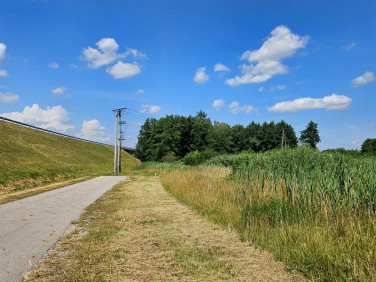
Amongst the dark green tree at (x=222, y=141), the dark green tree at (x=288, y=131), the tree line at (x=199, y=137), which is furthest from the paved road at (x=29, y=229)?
the dark green tree at (x=288, y=131)

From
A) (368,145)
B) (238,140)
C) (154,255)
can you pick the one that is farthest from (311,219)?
(238,140)

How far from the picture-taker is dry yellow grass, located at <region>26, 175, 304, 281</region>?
3.97m

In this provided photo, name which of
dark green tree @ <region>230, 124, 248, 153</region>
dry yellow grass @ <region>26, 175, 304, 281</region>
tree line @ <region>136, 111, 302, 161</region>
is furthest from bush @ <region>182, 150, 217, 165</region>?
dry yellow grass @ <region>26, 175, 304, 281</region>

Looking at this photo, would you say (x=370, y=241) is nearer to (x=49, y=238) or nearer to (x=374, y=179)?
(x=374, y=179)

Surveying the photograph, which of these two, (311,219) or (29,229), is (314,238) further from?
(29,229)

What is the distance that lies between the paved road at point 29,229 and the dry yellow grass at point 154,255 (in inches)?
10.3

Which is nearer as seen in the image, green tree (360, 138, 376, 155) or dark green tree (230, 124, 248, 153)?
green tree (360, 138, 376, 155)

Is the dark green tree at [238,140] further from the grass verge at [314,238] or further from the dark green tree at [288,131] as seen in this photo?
the grass verge at [314,238]

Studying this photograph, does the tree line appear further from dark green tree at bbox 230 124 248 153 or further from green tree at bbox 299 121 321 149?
green tree at bbox 299 121 321 149

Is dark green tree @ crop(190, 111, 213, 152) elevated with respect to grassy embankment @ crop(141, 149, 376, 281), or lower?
elevated

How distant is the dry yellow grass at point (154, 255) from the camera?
13.0ft

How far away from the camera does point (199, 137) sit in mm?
72188

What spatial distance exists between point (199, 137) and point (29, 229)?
217 feet

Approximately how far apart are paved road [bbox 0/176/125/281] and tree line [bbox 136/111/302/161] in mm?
53023
